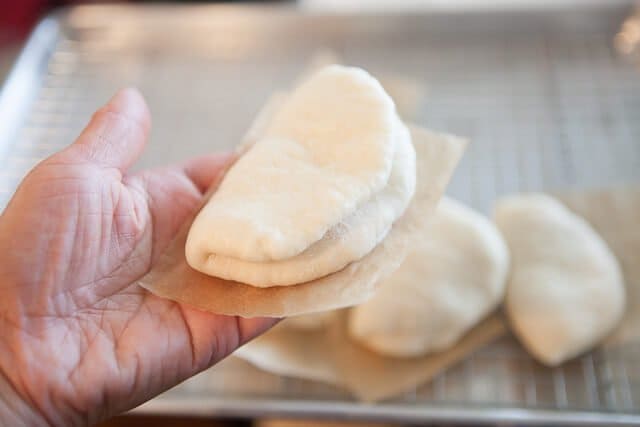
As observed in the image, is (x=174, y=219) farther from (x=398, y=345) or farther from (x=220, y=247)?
(x=398, y=345)

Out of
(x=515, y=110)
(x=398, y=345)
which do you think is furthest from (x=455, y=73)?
(x=398, y=345)

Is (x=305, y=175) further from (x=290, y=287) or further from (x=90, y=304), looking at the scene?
(x=90, y=304)

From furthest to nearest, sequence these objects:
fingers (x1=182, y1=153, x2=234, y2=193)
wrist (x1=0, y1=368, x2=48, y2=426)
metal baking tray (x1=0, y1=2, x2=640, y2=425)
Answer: metal baking tray (x1=0, y1=2, x2=640, y2=425)
fingers (x1=182, y1=153, x2=234, y2=193)
wrist (x1=0, y1=368, x2=48, y2=426)

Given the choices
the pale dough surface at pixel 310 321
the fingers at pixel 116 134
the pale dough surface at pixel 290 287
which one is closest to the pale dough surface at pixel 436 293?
the pale dough surface at pixel 310 321

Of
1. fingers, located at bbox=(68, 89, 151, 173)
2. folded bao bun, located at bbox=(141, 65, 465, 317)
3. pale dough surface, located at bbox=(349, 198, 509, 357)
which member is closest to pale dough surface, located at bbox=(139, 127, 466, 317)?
folded bao bun, located at bbox=(141, 65, 465, 317)

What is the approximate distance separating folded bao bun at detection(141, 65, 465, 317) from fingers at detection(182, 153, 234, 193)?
0.25ft

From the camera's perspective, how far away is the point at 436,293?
965 millimetres

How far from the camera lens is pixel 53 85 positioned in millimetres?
1296

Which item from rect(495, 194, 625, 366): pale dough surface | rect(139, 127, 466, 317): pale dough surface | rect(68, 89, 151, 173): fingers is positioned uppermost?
rect(68, 89, 151, 173): fingers

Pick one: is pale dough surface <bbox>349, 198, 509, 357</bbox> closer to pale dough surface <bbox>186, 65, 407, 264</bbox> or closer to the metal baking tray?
the metal baking tray

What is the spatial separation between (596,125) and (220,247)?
0.89 metres

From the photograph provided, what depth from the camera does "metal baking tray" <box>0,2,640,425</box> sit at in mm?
1151

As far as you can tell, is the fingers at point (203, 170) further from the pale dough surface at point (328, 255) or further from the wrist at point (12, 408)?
the wrist at point (12, 408)

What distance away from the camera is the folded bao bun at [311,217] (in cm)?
63
